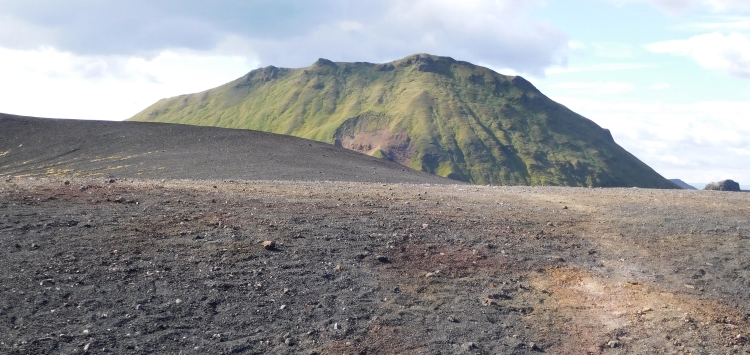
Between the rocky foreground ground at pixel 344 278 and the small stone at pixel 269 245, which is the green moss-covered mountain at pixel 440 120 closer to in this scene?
the rocky foreground ground at pixel 344 278

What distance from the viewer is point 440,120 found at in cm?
15138

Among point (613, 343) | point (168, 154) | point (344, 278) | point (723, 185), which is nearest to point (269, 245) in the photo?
point (344, 278)

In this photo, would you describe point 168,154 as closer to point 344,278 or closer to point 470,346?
point 344,278

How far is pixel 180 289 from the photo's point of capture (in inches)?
407

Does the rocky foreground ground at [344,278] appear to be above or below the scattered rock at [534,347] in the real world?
above

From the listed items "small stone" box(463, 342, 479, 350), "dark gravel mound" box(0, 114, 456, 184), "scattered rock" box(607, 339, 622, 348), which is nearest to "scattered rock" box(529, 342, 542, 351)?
"small stone" box(463, 342, 479, 350)

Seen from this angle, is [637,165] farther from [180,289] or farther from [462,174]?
[180,289]

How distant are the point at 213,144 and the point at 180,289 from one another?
26.9 metres

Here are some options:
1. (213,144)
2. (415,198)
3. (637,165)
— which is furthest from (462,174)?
(415,198)

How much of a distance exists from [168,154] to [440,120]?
397 ft

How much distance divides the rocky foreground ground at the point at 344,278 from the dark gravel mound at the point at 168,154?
44.0 ft

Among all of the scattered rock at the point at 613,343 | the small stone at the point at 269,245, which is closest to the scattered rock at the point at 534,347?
the scattered rock at the point at 613,343

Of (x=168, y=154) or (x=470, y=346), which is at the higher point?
(x=168, y=154)

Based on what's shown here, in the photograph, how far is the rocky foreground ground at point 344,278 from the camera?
31.2 feet
